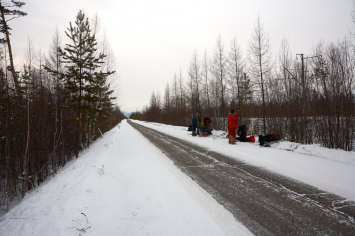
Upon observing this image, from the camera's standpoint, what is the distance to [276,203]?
3.16 m

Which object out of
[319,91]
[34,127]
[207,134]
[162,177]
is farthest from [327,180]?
[34,127]

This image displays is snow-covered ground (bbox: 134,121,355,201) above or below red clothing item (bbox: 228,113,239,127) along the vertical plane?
below

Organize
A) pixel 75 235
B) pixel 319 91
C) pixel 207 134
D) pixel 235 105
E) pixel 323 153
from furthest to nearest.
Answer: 1. pixel 235 105
2. pixel 207 134
3. pixel 319 91
4. pixel 323 153
5. pixel 75 235

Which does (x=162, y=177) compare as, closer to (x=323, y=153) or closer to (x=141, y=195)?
(x=141, y=195)

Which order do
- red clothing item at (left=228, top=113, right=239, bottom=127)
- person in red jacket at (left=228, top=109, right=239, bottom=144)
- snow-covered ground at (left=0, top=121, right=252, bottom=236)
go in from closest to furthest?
snow-covered ground at (left=0, top=121, right=252, bottom=236)
person in red jacket at (left=228, top=109, right=239, bottom=144)
red clothing item at (left=228, top=113, right=239, bottom=127)

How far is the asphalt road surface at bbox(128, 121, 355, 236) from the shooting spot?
2.47 m

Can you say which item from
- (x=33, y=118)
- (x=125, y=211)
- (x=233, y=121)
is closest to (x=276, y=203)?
(x=125, y=211)

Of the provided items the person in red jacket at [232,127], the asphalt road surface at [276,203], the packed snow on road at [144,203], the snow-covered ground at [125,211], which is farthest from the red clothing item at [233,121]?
the snow-covered ground at [125,211]

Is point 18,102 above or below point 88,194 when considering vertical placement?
above

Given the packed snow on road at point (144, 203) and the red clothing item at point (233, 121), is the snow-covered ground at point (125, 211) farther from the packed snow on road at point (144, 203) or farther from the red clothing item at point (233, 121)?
the red clothing item at point (233, 121)

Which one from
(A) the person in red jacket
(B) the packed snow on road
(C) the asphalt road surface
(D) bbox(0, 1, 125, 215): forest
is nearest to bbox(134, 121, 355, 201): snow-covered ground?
(B) the packed snow on road

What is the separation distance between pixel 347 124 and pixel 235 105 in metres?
16.0

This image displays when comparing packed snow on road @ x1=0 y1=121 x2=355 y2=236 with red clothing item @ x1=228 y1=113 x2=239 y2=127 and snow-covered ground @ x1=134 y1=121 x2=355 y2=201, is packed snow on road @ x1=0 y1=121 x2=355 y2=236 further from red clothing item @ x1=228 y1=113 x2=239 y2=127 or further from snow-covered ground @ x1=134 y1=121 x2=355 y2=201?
red clothing item @ x1=228 y1=113 x2=239 y2=127

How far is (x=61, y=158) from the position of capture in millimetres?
10211
